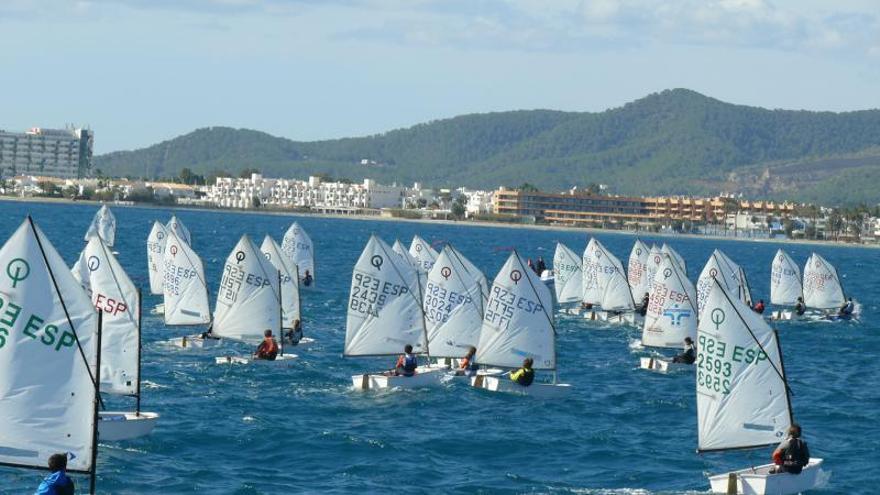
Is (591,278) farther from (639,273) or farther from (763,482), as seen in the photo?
(763,482)

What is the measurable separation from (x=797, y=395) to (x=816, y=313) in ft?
130

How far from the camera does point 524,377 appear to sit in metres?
48.8

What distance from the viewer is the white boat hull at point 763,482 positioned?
3431 cm

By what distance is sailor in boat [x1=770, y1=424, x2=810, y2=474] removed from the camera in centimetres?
3462

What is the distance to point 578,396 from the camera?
51.0m

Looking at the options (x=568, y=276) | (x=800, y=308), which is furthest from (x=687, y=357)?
(x=800, y=308)

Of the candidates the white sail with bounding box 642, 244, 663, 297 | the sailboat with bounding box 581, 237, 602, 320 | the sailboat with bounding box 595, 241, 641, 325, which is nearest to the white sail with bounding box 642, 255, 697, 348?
the sailboat with bounding box 595, 241, 641, 325

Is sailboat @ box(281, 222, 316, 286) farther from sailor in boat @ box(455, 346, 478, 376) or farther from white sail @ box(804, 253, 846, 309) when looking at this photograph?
sailor in boat @ box(455, 346, 478, 376)

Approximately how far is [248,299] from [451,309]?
7.91 meters

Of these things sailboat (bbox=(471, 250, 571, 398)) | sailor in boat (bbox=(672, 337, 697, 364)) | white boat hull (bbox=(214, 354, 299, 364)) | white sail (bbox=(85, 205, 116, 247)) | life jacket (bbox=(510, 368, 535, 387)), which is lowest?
white boat hull (bbox=(214, 354, 299, 364))

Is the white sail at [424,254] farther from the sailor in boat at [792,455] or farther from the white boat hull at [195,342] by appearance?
the sailor in boat at [792,455]

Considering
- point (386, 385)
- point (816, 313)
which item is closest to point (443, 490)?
point (386, 385)

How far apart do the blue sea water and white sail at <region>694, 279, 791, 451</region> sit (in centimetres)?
117

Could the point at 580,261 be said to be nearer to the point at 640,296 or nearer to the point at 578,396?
the point at 640,296
